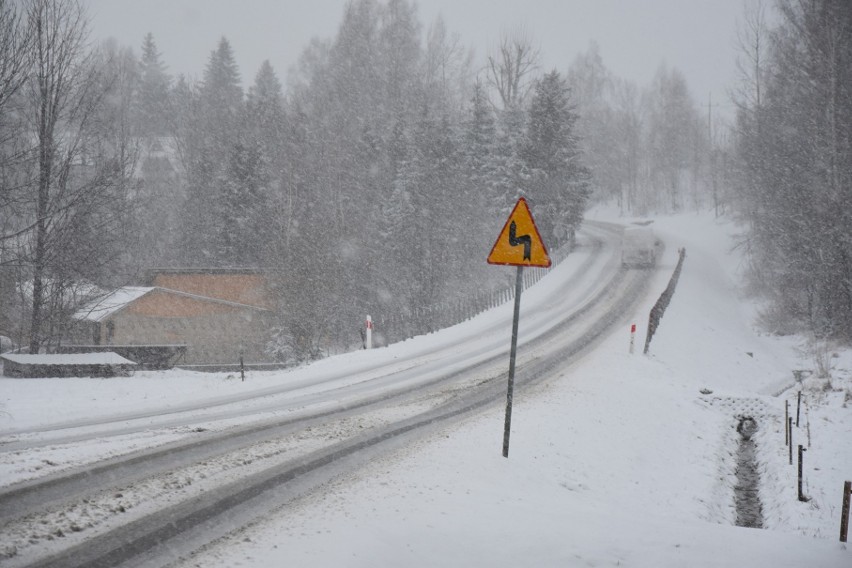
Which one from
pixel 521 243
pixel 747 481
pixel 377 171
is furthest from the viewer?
pixel 377 171

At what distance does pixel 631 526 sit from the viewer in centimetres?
658

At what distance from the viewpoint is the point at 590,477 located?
31.3ft

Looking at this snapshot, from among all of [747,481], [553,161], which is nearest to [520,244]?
[747,481]

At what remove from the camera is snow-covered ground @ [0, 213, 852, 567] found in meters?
5.70

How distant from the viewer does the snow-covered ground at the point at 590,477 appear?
5.70 metres

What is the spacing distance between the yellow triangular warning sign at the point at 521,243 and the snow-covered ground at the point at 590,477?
2.84 meters

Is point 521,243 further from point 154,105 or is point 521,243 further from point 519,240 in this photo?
point 154,105

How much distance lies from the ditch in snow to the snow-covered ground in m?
0.17

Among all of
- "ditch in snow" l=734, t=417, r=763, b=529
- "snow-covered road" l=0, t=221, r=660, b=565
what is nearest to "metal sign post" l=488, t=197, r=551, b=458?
"snow-covered road" l=0, t=221, r=660, b=565

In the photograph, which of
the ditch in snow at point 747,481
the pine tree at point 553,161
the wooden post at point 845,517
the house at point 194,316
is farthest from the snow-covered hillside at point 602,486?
the pine tree at point 553,161

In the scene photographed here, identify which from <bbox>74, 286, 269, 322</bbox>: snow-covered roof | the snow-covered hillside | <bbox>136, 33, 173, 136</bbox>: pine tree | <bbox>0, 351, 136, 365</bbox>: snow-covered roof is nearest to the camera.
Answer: the snow-covered hillside

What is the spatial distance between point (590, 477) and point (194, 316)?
89.6ft

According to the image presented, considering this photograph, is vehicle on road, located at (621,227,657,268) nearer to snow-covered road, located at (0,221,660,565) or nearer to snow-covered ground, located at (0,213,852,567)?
snow-covered ground, located at (0,213,852,567)

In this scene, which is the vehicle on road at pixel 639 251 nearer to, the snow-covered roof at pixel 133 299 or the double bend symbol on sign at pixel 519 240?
the snow-covered roof at pixel 133 299
